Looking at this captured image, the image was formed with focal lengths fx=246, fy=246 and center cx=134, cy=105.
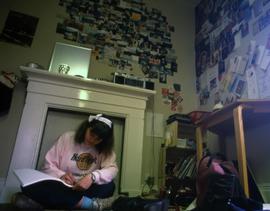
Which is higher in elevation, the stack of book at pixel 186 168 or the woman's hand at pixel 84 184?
the stack of book at pixel 186 168

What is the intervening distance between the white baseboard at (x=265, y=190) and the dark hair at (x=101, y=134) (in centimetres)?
98

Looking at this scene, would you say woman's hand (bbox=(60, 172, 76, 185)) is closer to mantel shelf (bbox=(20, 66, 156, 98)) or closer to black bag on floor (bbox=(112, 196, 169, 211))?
black bag on floor (bbox=(112, 196, 169, 211))

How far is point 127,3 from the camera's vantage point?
2508mm

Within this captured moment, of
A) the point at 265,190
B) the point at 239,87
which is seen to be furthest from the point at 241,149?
the point at 239,87

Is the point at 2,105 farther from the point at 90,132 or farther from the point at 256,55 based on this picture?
the point at 256,55

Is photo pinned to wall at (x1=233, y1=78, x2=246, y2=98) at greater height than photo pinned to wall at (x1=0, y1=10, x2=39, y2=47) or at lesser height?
lesser

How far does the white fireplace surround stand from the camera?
1.77 metres

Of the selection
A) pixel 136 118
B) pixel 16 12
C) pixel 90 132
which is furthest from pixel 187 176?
pixel 16 12

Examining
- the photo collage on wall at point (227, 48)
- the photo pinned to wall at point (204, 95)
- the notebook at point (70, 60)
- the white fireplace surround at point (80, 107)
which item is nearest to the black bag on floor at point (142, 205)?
the white fireplace surround at point (80, 107)

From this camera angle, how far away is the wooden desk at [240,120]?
1.26 m

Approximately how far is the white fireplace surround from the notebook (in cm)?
13

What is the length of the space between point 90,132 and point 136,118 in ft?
2.01

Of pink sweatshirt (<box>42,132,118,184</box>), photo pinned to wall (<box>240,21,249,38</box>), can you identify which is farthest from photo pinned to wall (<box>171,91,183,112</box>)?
pink sweatshirt (<box>42,132,118,184</box>)

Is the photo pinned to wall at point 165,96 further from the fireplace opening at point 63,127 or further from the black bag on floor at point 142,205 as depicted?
the black bag on floor at point 142,205
